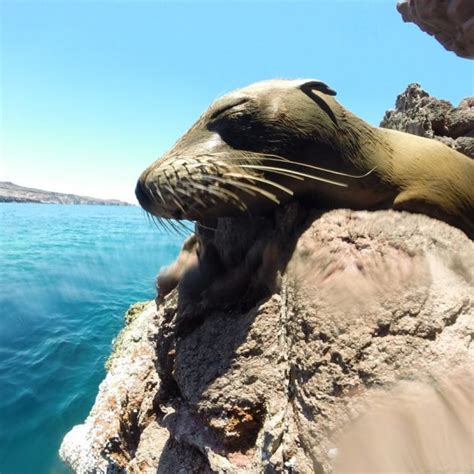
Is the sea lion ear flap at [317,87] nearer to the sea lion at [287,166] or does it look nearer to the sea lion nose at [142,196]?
the sea lion at [287,166]

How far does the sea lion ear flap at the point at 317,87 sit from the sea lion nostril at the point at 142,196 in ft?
2.88

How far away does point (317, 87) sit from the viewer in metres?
1.75

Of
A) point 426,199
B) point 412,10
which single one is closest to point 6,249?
point 412,10

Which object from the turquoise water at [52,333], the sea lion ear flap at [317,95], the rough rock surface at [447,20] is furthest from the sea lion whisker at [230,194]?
the rough rock surface at [447,20]

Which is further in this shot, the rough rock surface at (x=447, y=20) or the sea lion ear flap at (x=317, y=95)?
the rough rock surface at (x=447, y=20)

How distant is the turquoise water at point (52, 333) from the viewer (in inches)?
258

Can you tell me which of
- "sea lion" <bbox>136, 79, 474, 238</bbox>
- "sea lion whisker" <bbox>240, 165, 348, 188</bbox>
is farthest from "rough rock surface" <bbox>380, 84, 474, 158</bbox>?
"sea lion whisker" <bbox>240, 165, 348, 188</bbox>

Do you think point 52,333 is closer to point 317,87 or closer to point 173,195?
point 173,195

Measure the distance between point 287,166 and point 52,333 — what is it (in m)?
11.2

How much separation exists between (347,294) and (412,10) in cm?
579

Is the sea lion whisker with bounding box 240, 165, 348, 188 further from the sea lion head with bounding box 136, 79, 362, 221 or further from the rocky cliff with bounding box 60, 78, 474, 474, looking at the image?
the rocky cliff with bounding box 60, 78, 474, 474

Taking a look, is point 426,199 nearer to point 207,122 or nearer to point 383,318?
point 383,318

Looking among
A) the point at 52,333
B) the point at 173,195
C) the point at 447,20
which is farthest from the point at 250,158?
the point at 52,333

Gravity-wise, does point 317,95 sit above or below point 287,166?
above
